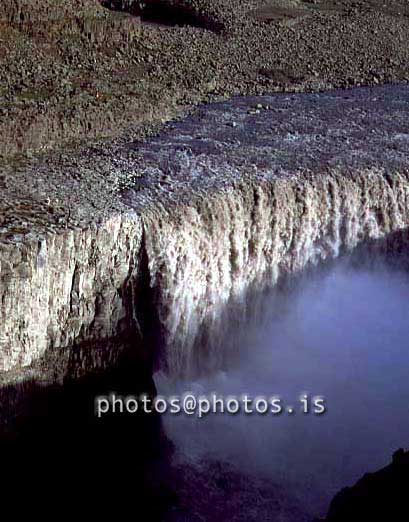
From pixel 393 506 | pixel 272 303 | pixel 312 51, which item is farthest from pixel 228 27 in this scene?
pixel 393 506

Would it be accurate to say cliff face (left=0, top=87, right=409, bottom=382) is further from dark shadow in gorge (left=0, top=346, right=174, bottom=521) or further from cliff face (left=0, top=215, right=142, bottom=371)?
dark shadow in gorge (left=0, top=346, right=174, bottom=521)

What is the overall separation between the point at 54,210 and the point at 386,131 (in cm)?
485

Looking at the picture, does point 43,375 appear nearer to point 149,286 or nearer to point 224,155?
point 149,286

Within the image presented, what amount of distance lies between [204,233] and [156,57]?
16.3ft

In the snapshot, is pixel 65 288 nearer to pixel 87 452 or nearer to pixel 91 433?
pixel 91 433

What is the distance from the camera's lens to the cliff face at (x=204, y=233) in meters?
7.47

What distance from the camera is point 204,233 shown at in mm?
8477

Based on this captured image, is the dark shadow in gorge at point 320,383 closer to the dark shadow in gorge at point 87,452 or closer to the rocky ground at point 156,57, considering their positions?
the dark shadow in gorge at point 87,452

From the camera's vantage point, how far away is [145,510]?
826 centimetres

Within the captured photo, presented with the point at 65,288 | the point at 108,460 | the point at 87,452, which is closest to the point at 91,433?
the point at 87,452

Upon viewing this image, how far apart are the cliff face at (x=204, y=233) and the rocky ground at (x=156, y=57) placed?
935 mm

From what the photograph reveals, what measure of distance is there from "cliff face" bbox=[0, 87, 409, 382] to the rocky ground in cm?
94

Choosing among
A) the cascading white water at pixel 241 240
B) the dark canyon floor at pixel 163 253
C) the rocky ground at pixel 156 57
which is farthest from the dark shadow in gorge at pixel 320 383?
the rocky ground at pixel 156 57

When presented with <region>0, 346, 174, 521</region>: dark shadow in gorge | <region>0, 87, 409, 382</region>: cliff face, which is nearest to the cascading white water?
<region>0, 87, 409, 382</region>: cliff face
